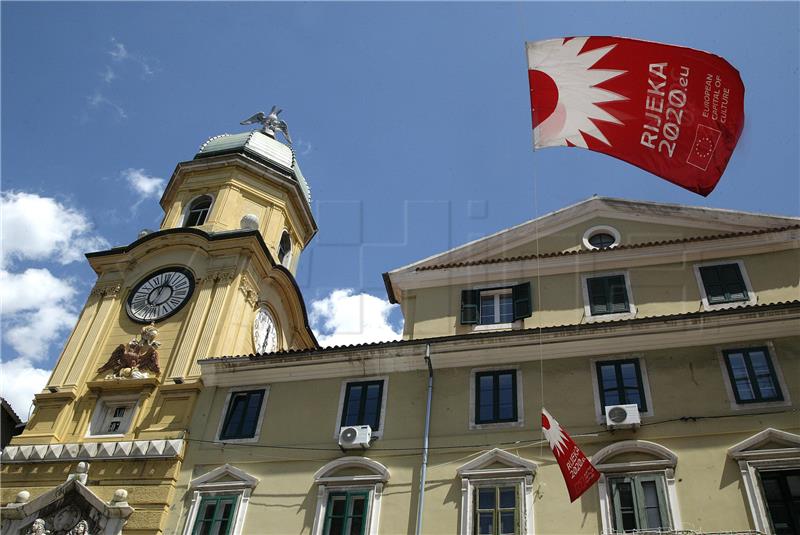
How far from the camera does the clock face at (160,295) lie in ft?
88.8

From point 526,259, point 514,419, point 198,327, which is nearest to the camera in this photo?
point 514,419

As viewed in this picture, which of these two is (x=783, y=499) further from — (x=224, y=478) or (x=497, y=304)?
(x=224, y=478)

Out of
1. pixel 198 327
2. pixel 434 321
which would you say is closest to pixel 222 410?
pixel 198 327

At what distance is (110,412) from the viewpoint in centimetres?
2441

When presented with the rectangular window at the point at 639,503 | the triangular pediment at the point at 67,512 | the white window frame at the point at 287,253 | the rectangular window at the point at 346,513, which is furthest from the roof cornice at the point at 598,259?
the triangular pediment at the point at 67,512

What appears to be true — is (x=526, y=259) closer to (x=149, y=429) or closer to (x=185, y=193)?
(x=149, y=429)

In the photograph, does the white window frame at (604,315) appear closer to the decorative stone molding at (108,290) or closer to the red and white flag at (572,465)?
the red and white flag at (572,465)

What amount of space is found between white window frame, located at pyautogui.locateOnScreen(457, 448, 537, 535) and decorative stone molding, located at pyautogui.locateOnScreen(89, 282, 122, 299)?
15.7 meters

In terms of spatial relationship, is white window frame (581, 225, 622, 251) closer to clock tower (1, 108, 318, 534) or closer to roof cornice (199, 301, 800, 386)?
roof cornice (199, 301, 800, 386)

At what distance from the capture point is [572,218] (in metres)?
25.2

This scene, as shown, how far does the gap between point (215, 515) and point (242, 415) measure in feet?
10.7

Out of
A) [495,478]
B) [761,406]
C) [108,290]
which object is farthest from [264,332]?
[761,406]

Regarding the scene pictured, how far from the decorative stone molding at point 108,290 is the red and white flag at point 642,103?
62.7ft

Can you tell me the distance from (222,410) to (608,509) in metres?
11.9
